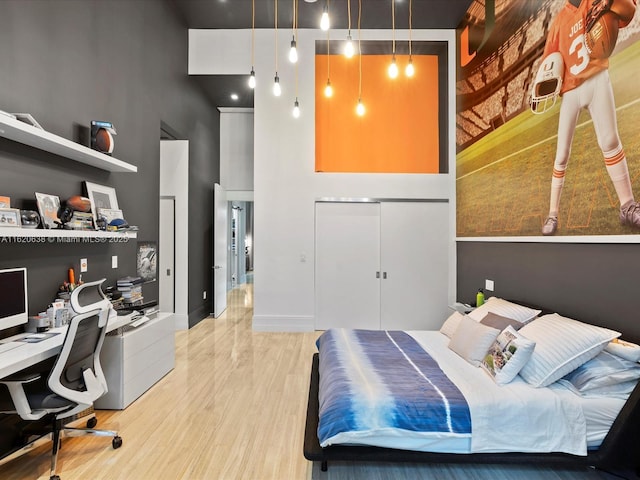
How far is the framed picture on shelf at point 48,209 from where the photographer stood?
8.05 feet

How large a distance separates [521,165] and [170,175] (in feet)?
15.1

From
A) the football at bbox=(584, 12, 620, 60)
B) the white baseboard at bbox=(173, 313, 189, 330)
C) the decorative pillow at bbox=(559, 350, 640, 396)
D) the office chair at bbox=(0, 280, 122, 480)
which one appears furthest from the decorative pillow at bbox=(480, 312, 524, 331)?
the white baseboard at bbox=(173, 313, 189, 330)

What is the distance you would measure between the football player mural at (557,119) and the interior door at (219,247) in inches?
160

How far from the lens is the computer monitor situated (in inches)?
84.0

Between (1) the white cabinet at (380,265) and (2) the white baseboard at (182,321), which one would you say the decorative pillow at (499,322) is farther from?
(2) the white baseboard at (182,321)

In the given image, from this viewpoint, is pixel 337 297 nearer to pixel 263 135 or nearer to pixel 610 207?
pixel 263 135

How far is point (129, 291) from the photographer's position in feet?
11.4

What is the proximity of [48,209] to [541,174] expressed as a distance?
12.8 feet

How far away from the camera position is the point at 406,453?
76.1 inches

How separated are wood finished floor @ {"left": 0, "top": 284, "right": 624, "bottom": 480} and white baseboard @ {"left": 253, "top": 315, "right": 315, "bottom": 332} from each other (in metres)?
1.25

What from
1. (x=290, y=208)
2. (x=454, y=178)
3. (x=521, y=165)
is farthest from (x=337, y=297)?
(x=521, y=165)

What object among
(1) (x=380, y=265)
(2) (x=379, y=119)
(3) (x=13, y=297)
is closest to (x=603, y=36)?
(2) (x=379, y=119)

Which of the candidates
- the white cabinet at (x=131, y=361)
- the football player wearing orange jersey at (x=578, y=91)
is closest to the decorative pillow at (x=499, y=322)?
the football player wearing orange jersey at (x=578, y=91)

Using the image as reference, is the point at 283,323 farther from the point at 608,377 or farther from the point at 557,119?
the point at 557,119
